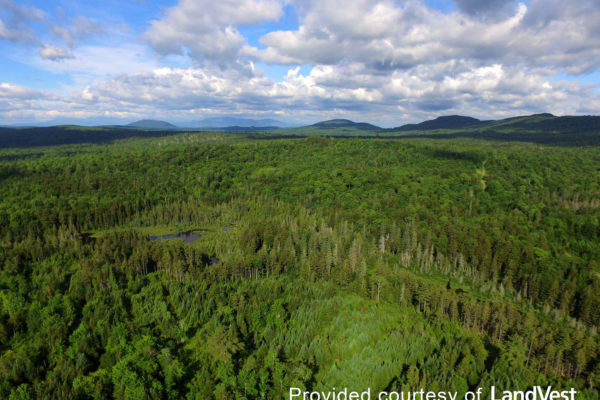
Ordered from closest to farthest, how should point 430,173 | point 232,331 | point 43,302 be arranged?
point 232,331 → point 43,302 → point 430,173

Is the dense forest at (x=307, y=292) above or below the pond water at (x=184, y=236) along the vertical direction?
above

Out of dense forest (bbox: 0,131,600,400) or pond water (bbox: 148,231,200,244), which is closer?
dense forest (bbox: 0,131,600,400)

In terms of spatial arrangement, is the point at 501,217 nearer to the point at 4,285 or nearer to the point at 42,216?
the point at 4,285

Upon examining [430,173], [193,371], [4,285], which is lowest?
[193,371]

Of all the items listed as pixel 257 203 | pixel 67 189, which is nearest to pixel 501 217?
pixel 257 203

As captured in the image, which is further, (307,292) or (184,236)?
(184,236)

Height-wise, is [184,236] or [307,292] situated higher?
[307,292]

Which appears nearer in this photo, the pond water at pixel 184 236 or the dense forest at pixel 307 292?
the dense forest at pixel 307 292

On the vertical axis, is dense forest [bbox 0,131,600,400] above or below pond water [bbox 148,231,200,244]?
above
